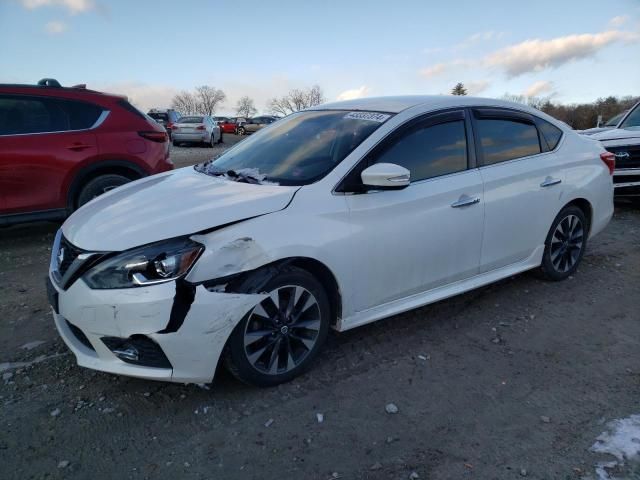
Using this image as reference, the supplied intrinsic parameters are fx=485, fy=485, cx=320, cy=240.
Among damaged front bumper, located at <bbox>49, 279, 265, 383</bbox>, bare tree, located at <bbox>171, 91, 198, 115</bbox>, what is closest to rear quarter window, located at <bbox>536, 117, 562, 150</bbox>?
damaged front bumper, located at <bbox>49, 279, 265, 383</bbox>

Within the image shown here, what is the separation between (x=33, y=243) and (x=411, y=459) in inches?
216

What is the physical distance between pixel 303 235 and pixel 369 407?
104 centimetres

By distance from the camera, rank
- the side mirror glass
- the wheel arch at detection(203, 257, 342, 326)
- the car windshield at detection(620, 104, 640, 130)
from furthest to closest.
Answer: the car windshield at detection(620, 104, 640, 130)
the side mirror glass
the wheel arch at detection(203, 257, 342, 326)

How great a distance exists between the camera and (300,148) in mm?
3477

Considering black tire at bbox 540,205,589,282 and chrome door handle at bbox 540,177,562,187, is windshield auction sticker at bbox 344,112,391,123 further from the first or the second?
black tire at bbox 540,205,589,282

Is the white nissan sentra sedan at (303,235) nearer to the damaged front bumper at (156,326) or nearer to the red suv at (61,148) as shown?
the damaged front bumper at (156,326)

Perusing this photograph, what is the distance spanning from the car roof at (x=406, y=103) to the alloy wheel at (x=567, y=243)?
117 cm

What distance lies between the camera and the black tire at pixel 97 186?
226 inches

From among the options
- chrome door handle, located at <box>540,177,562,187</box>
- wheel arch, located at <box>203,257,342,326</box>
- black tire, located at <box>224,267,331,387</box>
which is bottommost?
black tire, located at <box>224,267,331,387</box>

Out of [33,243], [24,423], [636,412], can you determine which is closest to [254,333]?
[24,423]

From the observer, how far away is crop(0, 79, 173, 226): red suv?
5410 millimetres

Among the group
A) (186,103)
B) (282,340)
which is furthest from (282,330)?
(186,103)

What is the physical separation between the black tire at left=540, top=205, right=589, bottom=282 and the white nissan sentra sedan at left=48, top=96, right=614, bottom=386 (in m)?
0.18

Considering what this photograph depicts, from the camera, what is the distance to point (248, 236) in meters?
2.64
